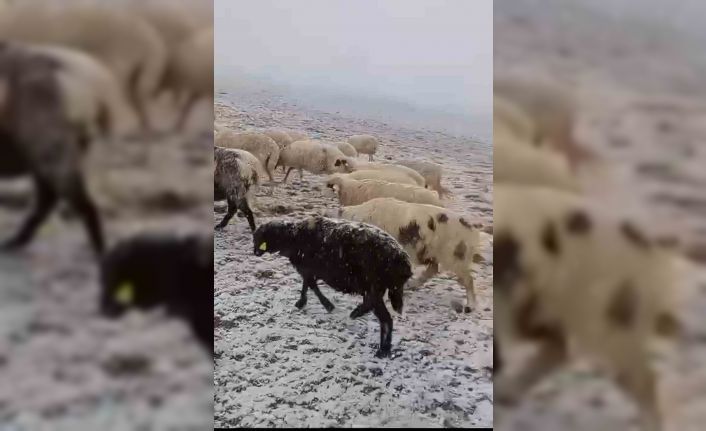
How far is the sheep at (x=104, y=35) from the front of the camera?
1.18 meters

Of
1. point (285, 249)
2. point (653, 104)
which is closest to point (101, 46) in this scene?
point (285, 249)

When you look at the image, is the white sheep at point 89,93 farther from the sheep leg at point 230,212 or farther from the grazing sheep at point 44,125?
the sheep leg at point 230,212

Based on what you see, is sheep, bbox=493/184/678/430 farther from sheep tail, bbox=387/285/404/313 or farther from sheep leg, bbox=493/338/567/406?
sheep tail, bbox=387/285/404/313

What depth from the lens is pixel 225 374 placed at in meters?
1.44

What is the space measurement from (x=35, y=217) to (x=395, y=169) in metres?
0.92

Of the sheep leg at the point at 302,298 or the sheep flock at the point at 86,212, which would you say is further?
the sheep leg at the point at 302,298

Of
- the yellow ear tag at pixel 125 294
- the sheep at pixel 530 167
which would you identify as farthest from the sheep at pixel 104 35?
the sheep at pixel 530 167

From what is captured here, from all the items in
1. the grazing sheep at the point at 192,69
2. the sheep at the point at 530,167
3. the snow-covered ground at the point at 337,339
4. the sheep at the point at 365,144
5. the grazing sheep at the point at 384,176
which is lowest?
the snow-covered ground at the point at 337,339

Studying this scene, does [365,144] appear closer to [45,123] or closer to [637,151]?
[637,151]

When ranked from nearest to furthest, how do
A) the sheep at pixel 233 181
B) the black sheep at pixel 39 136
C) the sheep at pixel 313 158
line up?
the black sheep at pixel 39 136
the sheep at pixel 233 181
the sheep at pixel 313 158

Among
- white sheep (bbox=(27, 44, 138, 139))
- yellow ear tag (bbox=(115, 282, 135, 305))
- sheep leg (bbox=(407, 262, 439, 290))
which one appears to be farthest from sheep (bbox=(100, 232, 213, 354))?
sheep leg (bbox=(407, 262, 439, 290))

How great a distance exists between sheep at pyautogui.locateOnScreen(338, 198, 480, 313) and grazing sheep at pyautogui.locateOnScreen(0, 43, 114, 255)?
714mm

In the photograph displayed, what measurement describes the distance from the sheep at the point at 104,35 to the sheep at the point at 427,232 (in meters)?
0.64

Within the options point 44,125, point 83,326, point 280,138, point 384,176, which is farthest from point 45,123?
point 384,176
